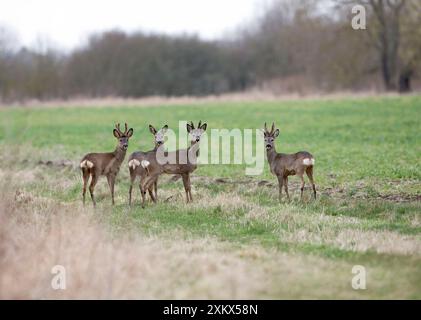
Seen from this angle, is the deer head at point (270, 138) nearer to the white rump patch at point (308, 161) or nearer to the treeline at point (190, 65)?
the white rump patch at point (308, 161)

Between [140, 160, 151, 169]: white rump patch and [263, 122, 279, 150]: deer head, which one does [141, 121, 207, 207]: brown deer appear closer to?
[140, 160, 151, 169]: white rump patch

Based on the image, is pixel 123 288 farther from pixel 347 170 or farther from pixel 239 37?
pixel 239 37

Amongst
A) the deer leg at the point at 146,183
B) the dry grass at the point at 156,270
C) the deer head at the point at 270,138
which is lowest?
the dry grass at the point at 156,270

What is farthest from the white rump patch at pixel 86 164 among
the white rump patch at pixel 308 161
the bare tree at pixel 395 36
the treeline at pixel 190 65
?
the treeline at pixel 190 65

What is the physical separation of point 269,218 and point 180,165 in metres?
2.68

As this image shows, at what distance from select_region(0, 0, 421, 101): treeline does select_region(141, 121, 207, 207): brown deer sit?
33829 mm

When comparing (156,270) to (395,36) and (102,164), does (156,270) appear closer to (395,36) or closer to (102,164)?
(102,164)

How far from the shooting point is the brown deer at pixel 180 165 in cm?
1276

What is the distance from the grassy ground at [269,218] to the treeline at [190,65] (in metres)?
23.7

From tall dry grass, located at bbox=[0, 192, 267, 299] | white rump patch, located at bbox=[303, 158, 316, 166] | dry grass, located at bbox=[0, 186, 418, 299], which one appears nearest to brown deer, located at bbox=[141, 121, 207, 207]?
white rump patch, located at bbox=[303, 158, 316, 166]

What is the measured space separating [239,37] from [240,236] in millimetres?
64552

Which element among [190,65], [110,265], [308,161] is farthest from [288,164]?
[190,65]

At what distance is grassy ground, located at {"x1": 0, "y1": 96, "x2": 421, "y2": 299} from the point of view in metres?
7.65
